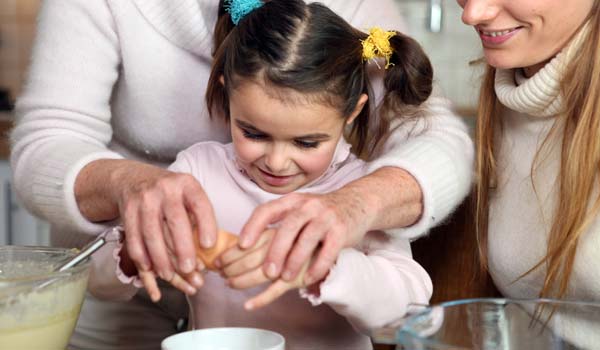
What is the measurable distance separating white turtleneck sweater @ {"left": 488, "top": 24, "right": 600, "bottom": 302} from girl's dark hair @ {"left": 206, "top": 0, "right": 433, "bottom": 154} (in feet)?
0.49

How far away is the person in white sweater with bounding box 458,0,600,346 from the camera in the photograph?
1.25 meters

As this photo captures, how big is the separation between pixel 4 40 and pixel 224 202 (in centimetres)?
246

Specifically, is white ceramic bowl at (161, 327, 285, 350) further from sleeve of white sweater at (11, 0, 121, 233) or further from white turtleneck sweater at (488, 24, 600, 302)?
white turtleneck sweater at (488, 24, 600, 302)

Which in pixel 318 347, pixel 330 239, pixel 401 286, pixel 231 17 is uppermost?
pixel 231 17

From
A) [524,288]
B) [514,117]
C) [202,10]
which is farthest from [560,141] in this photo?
[202,10]

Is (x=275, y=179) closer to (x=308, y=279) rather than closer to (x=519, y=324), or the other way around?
(x=308, y=279)

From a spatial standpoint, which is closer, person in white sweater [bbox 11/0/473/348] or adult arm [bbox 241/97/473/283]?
adult arm [bbox 241/97/473/283]

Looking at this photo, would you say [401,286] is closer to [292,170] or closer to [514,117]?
[292,170]

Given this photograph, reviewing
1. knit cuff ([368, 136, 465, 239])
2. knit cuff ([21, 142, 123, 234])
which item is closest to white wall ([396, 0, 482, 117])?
knit cuff ([368, 136, 465, 239])

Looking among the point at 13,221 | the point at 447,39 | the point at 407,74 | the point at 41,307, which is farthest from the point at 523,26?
the point at 447,39

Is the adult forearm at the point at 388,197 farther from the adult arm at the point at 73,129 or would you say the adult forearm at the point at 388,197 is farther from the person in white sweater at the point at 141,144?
the adult arm at the point at 73,129

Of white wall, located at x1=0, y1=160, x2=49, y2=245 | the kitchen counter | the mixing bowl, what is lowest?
white wall, located at x1=0, y1=160, x2=49, y2=245

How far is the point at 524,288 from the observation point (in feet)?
4.60

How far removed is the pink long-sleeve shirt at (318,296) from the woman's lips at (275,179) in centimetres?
4
